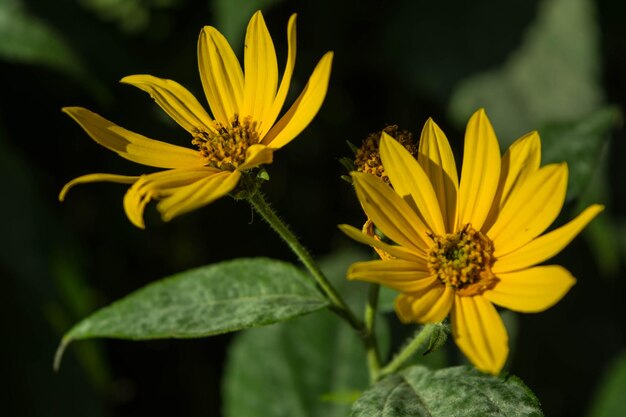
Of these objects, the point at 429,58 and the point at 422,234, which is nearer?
the point at 422,234

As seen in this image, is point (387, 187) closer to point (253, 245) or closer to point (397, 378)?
point (397, 378)

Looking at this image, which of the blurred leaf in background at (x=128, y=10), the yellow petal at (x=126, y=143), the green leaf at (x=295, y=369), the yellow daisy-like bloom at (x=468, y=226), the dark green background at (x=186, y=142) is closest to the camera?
the yellow daisy-like bloom at (x=468, y=226)

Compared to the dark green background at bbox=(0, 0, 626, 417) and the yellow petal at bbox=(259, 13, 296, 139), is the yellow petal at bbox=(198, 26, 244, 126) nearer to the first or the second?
the yellow petal at bbox=(259, 13, 296, 139)

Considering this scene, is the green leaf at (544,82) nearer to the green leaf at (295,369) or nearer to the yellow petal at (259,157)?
the green leaf at (295,369)

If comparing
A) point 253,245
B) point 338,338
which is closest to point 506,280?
point 338,338

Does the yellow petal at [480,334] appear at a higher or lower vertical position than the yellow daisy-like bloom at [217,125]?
lower

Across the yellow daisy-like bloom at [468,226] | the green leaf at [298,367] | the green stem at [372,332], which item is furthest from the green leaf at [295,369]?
the yellow daisy-like bloom at [468,226]

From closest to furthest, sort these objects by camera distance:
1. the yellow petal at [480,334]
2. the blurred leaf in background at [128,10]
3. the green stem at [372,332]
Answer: the yellow petal at [480,334] → the green stem at [372,332] → the blurred leaf in background at [128,10]
